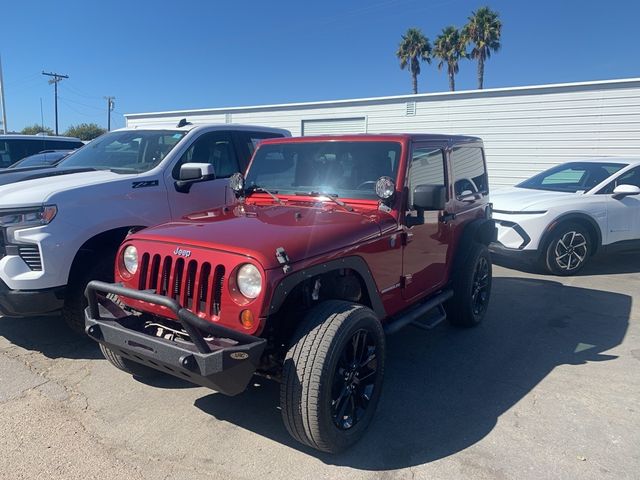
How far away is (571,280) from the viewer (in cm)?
712

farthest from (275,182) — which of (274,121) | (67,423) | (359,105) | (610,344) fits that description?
(274,121)

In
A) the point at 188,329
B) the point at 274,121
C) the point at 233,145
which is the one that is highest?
the point at 274,121

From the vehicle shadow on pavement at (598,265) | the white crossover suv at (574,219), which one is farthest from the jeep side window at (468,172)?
the vehicle shadow on pavement at (598,265)

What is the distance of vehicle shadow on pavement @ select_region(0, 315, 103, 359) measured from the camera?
4.35 metres

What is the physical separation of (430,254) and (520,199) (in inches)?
160

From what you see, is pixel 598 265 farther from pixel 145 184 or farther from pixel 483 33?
pixel 483 33

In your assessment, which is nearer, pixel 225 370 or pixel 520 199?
pixel 225 370

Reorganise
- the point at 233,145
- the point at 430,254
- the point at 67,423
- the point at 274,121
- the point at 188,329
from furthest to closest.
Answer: the point at 274,121
the point at 233,145
the point at 430,254
the point at 67,423
the point at 188,329

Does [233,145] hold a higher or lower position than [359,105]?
lower

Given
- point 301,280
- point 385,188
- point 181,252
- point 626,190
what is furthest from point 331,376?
point 626,190

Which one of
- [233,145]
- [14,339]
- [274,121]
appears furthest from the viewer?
[274,121]

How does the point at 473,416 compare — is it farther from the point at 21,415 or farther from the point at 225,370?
the point at 21,415

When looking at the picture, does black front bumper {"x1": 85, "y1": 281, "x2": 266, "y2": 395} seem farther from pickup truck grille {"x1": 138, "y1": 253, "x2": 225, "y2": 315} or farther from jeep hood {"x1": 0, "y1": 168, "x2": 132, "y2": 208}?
jeep hood {"x1": 0, "y1": 168, "x2": 132, "y2": 208}

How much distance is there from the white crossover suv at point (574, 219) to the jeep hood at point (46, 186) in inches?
213
